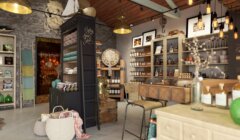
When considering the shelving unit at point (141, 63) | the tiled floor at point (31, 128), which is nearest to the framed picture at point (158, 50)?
the shelving unit at point (141, 63)

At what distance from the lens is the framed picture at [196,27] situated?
5.02m

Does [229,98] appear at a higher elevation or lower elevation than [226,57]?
lower

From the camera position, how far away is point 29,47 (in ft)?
20.9

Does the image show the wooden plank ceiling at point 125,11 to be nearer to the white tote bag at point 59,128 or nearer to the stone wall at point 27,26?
the stone wall at point 27,26

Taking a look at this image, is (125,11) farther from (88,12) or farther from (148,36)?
(88,12)

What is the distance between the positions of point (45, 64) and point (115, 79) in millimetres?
2859

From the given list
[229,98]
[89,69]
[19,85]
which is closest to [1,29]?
[19,85]

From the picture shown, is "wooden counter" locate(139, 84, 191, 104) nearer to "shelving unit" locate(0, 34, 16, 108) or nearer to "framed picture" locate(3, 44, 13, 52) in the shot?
"shelving unit" locate(0, 34, 16, 108)

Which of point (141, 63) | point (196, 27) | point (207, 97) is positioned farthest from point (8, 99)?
point (196, 27)

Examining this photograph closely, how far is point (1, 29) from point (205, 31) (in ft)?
20.5

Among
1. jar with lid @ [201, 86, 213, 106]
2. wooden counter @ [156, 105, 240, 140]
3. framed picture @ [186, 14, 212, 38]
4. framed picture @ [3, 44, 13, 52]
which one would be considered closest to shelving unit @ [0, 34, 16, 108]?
framed picture @ [3, 44, 13, 52]

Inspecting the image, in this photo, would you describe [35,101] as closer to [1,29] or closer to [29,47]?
[29,47]

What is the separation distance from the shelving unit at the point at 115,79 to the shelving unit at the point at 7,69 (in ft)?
9.85

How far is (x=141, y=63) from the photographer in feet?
23.4
